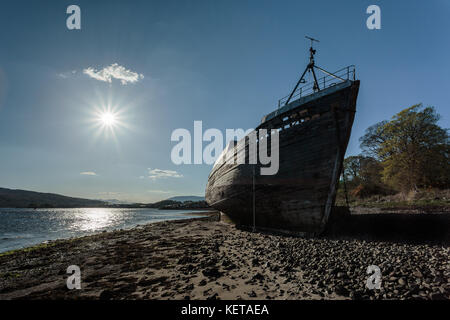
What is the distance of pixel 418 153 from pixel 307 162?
81.4 feet

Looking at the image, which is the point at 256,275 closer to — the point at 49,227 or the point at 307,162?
the point at 307,162

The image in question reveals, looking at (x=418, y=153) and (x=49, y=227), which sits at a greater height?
(x=418, y=153)

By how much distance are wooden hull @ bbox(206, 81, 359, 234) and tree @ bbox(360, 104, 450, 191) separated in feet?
74.6

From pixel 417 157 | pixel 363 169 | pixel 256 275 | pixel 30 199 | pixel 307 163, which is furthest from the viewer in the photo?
pixel 30 199

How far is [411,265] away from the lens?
176 inches

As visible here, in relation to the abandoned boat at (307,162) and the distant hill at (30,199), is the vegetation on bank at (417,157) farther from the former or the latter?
the distant hill at (30,199)

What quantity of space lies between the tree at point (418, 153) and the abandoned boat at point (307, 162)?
74.5 feet

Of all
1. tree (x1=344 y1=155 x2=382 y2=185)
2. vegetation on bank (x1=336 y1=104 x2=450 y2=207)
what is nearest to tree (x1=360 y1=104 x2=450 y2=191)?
vegetation on bank (x1=336 y1=104 x2=450 y2=207)

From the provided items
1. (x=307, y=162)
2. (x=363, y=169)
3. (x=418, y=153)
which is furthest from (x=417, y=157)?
(x=307, y=162)

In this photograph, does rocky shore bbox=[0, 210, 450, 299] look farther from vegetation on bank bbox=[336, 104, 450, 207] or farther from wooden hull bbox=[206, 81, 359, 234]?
vegetation on bank bbox=[336, 104, 450, 207]

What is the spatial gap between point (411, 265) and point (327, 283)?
2.17 metres

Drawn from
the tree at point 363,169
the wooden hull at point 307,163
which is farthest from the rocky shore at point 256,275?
the tree at point 363,169

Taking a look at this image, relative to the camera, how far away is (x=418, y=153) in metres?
23.8
